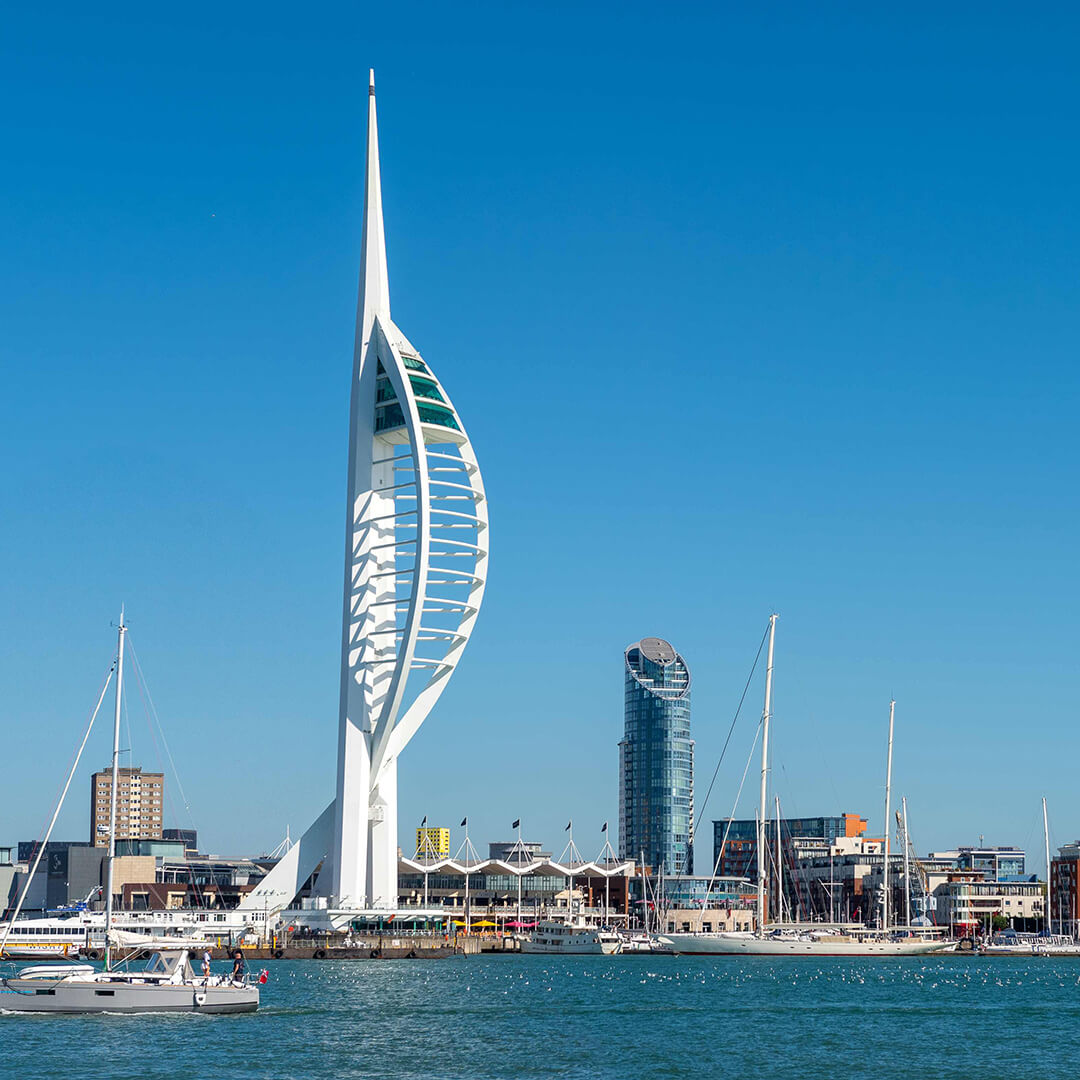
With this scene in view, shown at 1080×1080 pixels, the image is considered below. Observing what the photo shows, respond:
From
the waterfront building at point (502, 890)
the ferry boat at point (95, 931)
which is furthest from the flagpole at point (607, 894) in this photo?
the ferry boat at point (95, 931)

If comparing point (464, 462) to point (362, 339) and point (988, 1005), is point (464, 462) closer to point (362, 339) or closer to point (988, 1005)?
point (362, 339)

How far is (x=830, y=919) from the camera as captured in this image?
169 metres

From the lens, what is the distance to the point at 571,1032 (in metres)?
51.3

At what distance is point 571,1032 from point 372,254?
212 feet

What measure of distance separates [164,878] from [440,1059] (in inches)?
5283

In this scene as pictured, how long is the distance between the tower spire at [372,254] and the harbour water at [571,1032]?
140 feet

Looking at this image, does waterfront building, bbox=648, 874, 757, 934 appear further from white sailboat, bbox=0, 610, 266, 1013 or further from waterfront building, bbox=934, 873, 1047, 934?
white sailboat, bbox=0, 610, 266, 1013

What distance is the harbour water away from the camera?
138 ft

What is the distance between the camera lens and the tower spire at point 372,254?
4151 inches

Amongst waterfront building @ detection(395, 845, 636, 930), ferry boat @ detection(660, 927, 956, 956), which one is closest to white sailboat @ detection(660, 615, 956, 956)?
ferry boat @ detection(660, 927, 956, 956)

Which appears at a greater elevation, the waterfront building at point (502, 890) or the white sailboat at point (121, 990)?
the white sailboat at point (121, 990)

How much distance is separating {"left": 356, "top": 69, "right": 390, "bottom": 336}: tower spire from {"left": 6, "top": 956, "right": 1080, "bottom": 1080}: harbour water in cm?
4272

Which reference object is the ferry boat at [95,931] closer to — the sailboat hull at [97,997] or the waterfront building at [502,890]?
the sailboat hull at [97,997]

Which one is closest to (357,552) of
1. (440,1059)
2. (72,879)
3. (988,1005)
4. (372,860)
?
(372,860)
